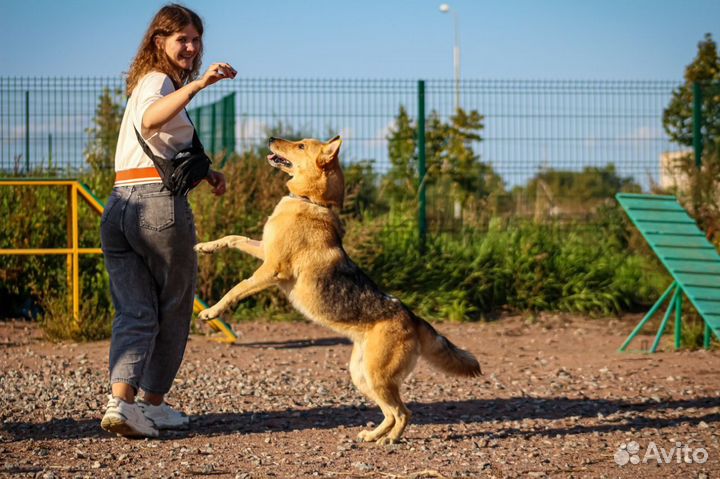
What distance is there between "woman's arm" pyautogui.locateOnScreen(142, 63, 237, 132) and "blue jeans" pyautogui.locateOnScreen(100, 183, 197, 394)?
417mm

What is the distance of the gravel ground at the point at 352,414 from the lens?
15.0 ft

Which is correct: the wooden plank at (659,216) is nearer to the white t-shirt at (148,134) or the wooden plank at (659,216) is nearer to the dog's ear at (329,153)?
the dog's ear at (329,153)

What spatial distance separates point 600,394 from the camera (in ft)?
21.9

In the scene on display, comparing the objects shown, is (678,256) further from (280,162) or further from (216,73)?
(216,73)

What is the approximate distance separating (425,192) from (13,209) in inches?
206

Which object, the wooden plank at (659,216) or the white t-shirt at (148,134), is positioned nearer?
the white t-shirt at (148,134)

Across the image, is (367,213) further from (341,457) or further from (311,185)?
(341,457)

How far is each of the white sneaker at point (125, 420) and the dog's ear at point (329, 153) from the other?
6.05 feet

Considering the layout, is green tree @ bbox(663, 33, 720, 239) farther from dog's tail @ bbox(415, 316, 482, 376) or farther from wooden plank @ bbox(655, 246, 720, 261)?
dog's tail @ bbox(415, 316, 482, 376)

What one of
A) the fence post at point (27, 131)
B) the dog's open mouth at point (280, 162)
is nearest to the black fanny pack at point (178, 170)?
the dog's open mouth at point (280, 162)

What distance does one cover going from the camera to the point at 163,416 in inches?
206

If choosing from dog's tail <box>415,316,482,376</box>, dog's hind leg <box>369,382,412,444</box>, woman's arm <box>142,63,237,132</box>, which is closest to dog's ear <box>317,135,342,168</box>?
woman's arm <box>142,63,237,132</box>

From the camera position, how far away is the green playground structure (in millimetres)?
7852

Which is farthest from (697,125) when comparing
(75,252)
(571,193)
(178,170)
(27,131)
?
(178,170)
